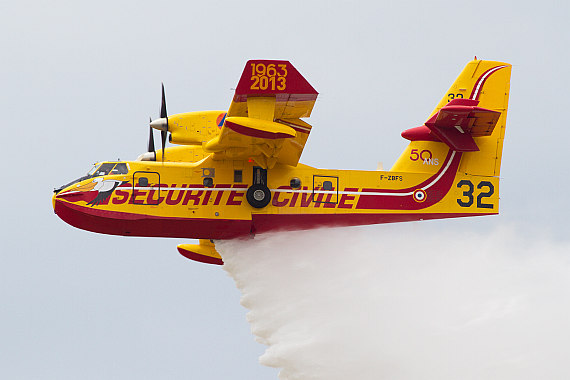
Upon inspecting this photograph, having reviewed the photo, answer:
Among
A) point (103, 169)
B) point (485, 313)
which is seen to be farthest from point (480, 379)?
point (103, 169)

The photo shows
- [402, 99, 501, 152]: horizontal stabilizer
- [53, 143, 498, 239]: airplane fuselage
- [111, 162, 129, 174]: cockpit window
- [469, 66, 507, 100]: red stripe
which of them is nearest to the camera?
[402, 99, 501, 152]: horizontal stabilizer

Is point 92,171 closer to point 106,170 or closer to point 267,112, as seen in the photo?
point 106,170

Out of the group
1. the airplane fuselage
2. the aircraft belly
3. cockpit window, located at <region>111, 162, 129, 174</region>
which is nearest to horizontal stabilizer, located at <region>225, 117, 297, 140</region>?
the airplane fuselage

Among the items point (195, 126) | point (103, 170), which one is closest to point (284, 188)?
point (195, 126)

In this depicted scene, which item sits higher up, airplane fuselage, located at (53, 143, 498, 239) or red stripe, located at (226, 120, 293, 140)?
red stripe, located at (226, 120, 293, 140)

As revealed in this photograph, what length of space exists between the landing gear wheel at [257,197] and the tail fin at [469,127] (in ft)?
11.0

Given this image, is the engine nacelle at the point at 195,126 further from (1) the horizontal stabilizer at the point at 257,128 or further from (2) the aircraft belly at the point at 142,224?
(1) the horizontal stabilizer at the point at 257,128

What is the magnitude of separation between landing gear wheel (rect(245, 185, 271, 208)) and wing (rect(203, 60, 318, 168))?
2.83 feet

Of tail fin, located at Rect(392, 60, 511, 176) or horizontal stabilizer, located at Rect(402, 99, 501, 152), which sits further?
tail fin, located at Rect(392, 60, 511, 176)

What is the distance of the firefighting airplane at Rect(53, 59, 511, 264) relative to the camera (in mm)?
24062

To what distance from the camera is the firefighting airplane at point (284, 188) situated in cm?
2406

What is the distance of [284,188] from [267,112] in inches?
95.9

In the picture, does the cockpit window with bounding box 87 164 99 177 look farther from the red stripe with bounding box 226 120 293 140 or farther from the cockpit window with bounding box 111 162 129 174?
the red stripe with bounding box 226 120 293 140

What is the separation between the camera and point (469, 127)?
24.6m
